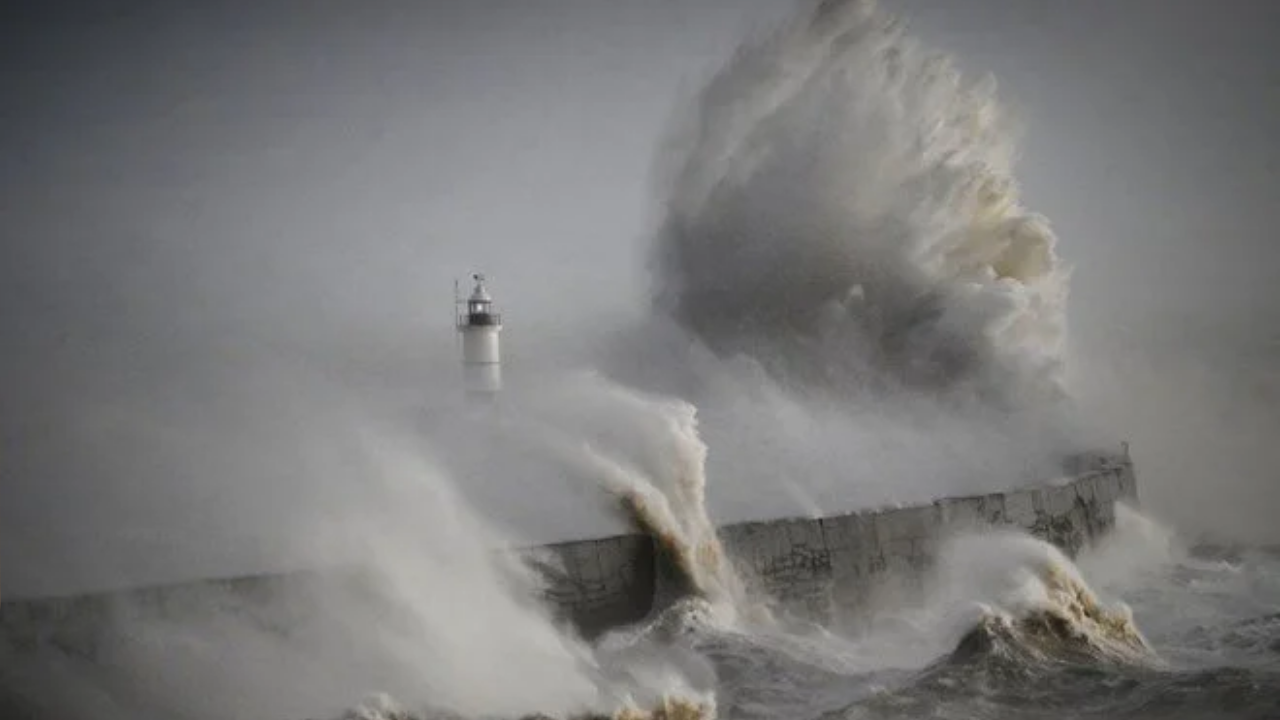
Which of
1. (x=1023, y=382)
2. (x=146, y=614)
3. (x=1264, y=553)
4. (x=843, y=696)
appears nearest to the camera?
(x=146, y=614)

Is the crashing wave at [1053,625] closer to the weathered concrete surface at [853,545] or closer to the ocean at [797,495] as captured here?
the ocean at [797,495]

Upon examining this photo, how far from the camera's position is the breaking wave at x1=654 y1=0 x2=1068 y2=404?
17938 mm

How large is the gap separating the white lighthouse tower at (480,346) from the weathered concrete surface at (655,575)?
524cm

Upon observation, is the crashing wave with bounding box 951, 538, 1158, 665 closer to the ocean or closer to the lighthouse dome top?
the ocean

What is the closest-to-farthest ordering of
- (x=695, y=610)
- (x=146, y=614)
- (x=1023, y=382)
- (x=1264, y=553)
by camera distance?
(x=146, y=614), (x=695, y=610), (x=1264, y=553), (x=1023, y=382)

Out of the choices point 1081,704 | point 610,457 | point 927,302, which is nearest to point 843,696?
point 1081,704

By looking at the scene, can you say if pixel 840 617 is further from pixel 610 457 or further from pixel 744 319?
pixel 744 319

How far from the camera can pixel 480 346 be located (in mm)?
14023

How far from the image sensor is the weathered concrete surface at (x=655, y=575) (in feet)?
21.2

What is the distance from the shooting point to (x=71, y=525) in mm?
7867

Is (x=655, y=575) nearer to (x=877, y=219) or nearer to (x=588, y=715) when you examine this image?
(x=588, y=715)

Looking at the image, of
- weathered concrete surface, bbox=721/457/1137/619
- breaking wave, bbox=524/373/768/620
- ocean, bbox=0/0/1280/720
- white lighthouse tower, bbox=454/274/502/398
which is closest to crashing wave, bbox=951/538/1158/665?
ocean, bbox=0/0/1280/720

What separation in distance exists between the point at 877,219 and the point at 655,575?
10.6m

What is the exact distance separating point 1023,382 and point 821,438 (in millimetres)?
5102
